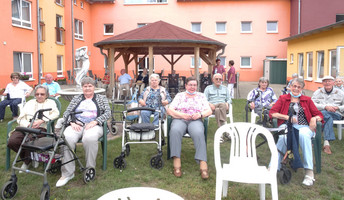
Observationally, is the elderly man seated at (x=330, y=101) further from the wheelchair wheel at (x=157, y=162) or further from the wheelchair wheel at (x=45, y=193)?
the wheelchair wheel at (x=45, y=193)

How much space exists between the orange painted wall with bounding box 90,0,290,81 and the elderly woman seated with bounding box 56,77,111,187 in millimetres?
22735

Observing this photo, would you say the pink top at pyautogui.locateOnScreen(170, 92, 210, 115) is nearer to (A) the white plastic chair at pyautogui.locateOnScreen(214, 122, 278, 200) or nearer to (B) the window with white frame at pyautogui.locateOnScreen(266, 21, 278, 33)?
(A) the white plastic chair at pyautogui.locateOnScreen(214, 122, 278, 200)

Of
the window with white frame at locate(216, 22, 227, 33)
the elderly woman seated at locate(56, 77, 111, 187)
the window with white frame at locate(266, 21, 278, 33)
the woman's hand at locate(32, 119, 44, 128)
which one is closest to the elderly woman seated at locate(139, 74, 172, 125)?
the elderly woman seated at locate(56, 77, 111, 187)

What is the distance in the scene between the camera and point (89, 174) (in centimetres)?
415

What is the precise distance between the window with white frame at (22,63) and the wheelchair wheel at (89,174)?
599 inches

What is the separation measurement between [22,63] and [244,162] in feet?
56.4

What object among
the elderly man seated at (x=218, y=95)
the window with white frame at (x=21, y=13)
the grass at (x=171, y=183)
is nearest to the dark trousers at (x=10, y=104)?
the grass at (x=171, y=183)

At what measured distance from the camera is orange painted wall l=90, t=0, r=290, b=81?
2648cm

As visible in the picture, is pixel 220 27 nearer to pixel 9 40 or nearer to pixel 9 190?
pixel 9 40

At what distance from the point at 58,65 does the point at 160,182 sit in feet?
69.4

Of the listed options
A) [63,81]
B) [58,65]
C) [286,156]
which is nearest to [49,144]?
[286,156]

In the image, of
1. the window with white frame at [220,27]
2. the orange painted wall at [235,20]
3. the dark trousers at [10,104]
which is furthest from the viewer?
the window with white frame at [220,27]

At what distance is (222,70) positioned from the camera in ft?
44.5

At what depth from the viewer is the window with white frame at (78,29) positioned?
Result: 25422 millimetres
